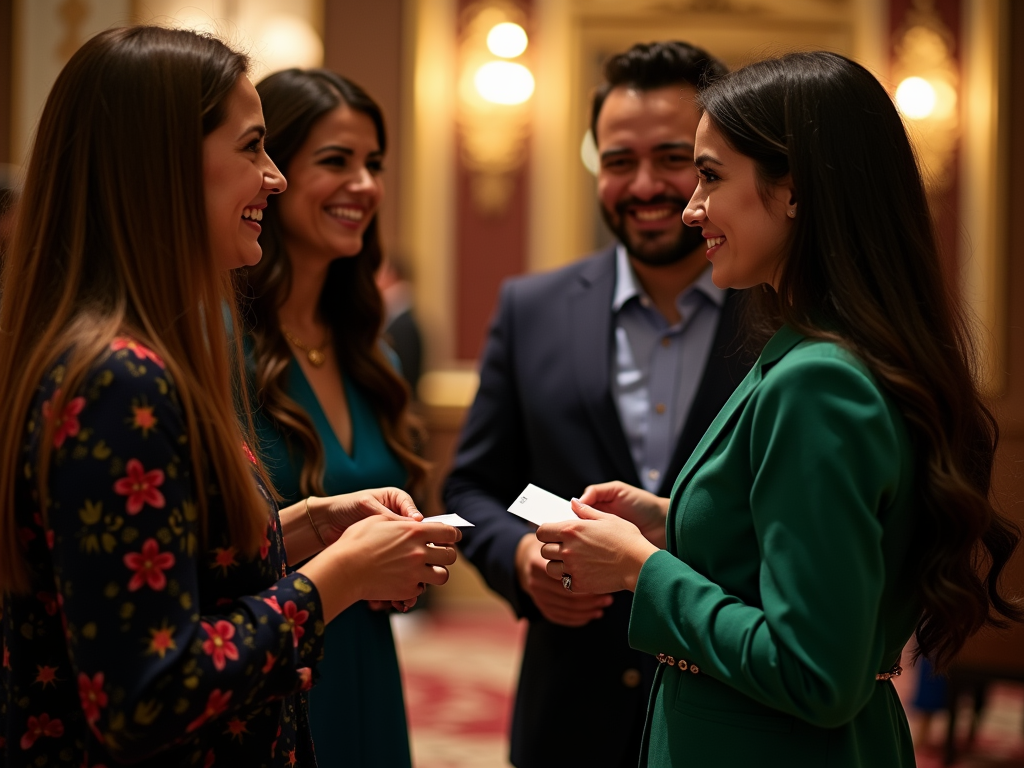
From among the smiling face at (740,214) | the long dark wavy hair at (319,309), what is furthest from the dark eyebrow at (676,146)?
the smiling face at (740,214)

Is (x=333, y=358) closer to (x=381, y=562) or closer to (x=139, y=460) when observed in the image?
(x=381, y=562)

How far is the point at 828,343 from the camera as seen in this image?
51.9 inches

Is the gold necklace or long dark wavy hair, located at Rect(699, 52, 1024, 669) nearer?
long dark wavy hair, located at Rect(699, 52, 1024, 669)

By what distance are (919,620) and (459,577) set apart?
17.3ft

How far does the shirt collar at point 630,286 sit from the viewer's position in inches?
89.9

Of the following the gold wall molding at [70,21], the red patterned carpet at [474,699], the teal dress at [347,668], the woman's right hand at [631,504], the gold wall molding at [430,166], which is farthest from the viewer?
the gold wall molding at [430,166]

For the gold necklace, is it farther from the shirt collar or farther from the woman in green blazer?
the woman in green blazer

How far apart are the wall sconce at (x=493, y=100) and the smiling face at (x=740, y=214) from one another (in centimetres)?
510

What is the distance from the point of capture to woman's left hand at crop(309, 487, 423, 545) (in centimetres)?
173

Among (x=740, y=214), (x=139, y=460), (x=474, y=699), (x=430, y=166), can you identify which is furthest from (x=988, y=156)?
(x=139, y=460)

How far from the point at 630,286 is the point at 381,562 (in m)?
1.12

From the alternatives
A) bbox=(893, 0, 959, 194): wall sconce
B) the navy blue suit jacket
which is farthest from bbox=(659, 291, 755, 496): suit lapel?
bbox=(893, 0, 959, 194): wall sconce

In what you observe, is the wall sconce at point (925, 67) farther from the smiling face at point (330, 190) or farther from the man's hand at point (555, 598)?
the man's hand at point (555, 598)

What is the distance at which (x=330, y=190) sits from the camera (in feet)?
7.23
